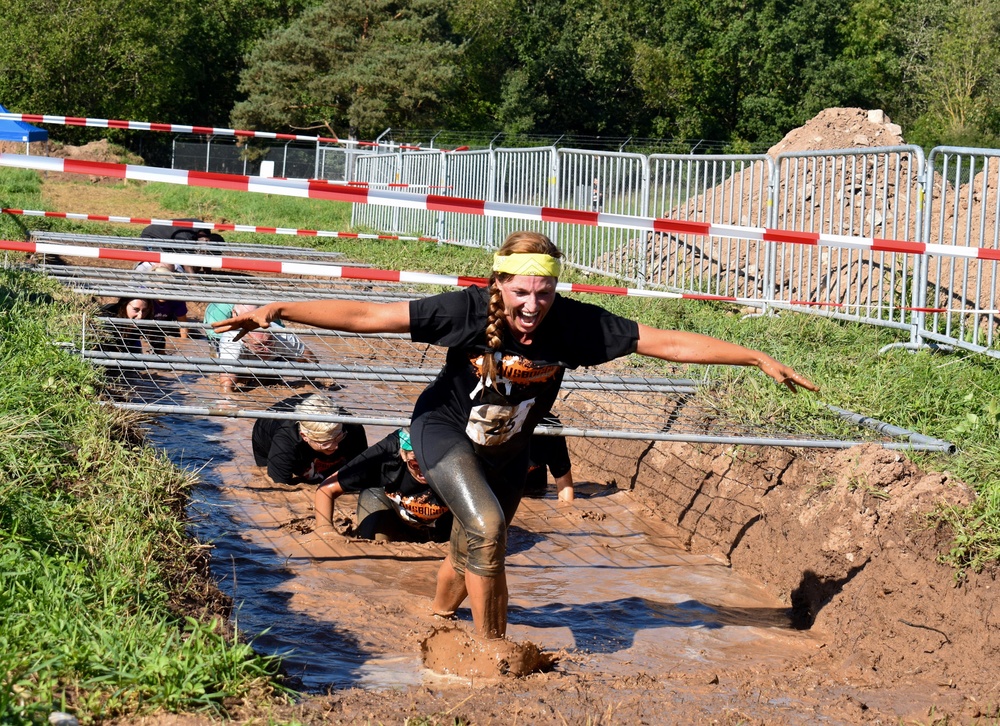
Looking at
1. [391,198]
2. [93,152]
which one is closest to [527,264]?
[391,198]

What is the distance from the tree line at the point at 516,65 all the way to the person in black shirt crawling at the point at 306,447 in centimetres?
3622

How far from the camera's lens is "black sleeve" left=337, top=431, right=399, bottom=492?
20.3 feet

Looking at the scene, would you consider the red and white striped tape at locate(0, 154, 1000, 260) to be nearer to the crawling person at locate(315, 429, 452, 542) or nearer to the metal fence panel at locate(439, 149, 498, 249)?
the crawling person at locate(315, 429, 452, 542)

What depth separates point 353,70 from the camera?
146 ft

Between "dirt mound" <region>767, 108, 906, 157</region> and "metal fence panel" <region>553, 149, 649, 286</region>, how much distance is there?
177 centimetres

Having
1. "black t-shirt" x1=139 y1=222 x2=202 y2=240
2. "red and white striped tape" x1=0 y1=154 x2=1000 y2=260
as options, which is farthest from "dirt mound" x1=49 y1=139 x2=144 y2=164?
"red and white striped tape" x1=0 y1=154 x2=1000 y2=260

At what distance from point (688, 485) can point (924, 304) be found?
115 inches

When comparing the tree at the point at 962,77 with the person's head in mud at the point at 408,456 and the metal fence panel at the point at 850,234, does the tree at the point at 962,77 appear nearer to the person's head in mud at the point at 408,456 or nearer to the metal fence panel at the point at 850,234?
the metal fence panel at the point at 850,234

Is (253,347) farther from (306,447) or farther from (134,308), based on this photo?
(306,447)

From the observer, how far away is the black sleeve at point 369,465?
20.3 feet

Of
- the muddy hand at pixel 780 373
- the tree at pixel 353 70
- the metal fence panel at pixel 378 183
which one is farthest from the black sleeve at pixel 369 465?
the tree at pixel 353 70

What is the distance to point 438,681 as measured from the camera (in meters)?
4.33

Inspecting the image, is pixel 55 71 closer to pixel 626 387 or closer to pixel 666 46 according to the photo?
pixel 666 46

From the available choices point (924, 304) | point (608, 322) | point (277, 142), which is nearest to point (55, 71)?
point (277, 142)
